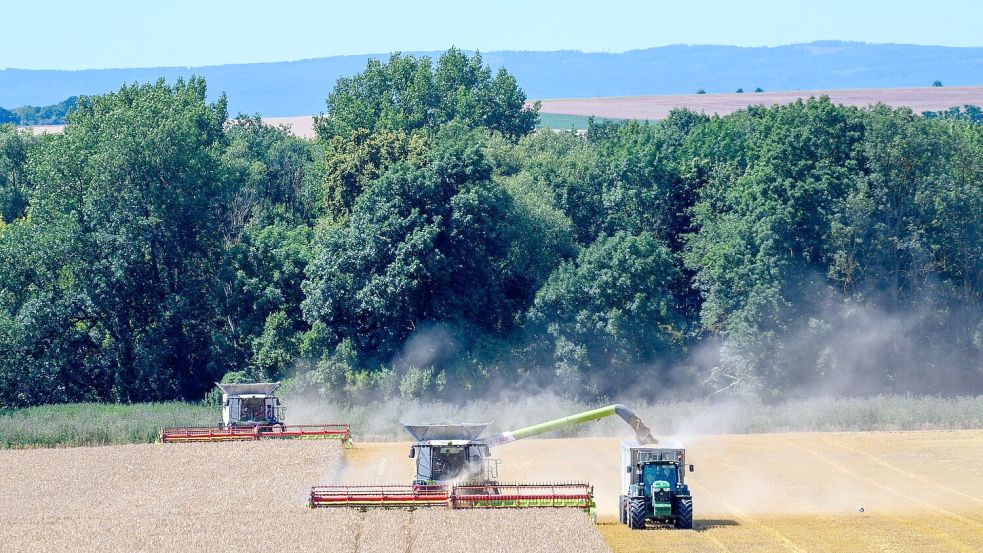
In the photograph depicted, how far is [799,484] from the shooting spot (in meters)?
46.8

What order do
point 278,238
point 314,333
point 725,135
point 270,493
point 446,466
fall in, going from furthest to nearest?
point 725,135, point 278,238, point 314,333, point 270,493, point 446,466

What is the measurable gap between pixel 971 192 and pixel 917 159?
3.51m

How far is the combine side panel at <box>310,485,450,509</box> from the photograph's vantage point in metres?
41.1

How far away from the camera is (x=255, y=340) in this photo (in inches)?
2960

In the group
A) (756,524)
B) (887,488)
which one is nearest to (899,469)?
(887,488)

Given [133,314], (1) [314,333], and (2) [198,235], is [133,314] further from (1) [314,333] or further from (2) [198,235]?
(1) [314,333]

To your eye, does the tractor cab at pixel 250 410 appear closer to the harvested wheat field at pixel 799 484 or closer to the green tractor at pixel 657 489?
the harvested wheat field at pixel 799 484

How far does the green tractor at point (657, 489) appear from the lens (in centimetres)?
3850

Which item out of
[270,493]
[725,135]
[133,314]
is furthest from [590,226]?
[270,493]

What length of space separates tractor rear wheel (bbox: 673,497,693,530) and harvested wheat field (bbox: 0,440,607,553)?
102 inches

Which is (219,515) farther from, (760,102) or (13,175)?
(760,102)

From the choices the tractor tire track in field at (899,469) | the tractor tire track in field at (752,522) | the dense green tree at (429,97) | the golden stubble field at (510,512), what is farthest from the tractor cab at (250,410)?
the dense green tree at (429,97)

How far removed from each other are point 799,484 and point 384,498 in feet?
48.4

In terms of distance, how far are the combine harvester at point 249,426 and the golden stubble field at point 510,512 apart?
0.93 metres
